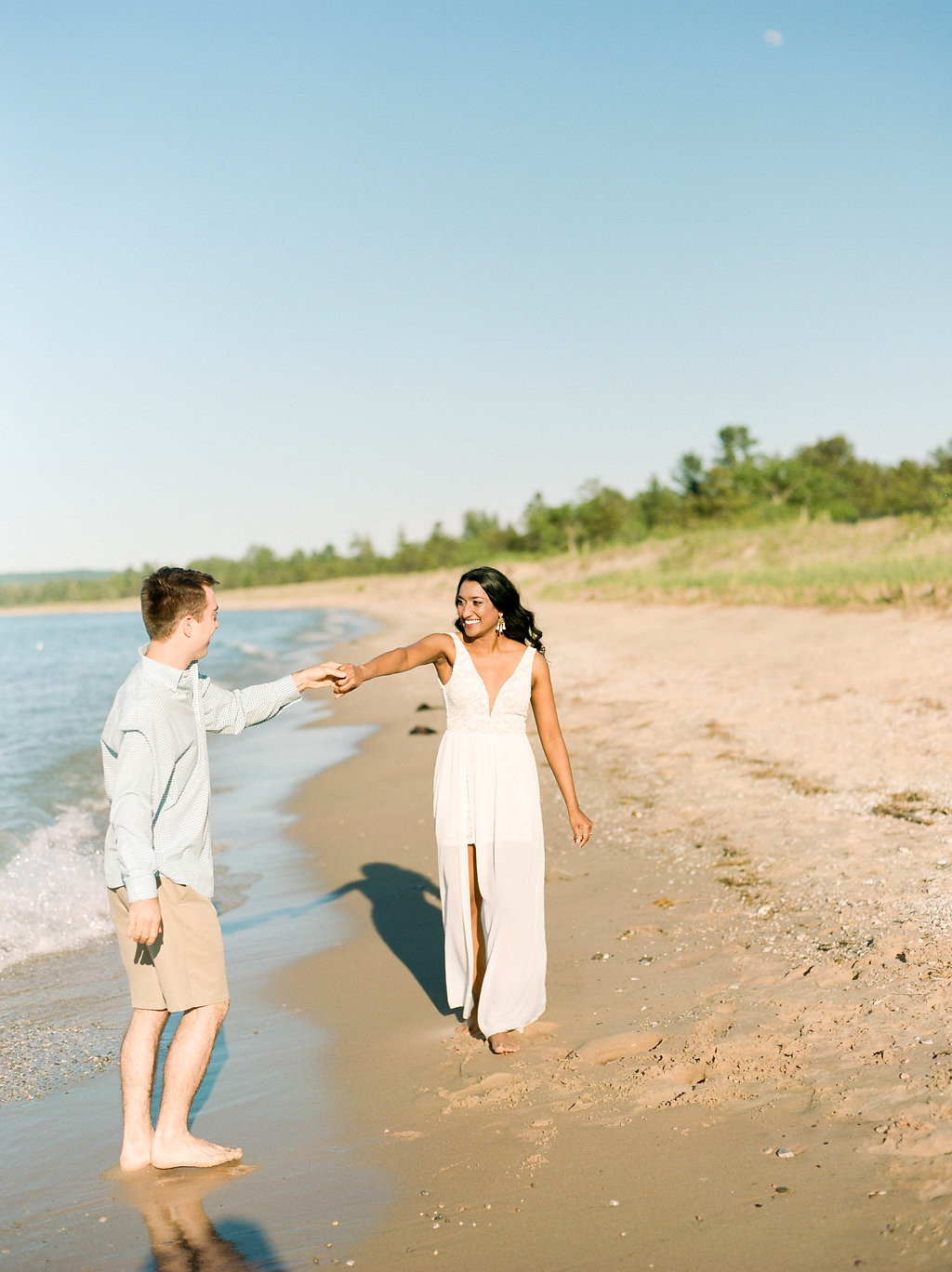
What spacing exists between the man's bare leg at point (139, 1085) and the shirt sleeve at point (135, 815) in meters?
0.52

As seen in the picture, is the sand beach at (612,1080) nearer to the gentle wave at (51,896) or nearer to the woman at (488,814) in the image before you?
the woman at (488,814)

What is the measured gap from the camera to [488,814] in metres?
4.22

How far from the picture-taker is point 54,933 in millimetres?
6285

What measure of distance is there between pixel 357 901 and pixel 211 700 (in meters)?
3.38

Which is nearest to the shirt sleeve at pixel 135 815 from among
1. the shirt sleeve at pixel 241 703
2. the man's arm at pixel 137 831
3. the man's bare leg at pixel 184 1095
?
the man's arm at pixel 137 831

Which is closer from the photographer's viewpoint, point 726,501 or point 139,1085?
point 139,1085

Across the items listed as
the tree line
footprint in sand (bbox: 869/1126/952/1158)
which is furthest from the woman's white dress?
the tree line

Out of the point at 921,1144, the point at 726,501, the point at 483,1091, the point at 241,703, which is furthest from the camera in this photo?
the point at 726,501

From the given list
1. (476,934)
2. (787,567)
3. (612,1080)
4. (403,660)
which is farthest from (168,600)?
(787,567)

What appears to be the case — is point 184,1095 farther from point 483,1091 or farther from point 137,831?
point 483,1091

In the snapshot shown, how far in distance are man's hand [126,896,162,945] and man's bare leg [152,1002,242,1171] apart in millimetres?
374

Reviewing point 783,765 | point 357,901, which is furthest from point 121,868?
point 783,765

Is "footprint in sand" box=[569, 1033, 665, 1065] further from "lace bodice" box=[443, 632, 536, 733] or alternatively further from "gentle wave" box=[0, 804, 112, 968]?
"gentle wave" box=[0, 804, 112, 968]

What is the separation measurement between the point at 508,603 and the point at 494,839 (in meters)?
0.97
